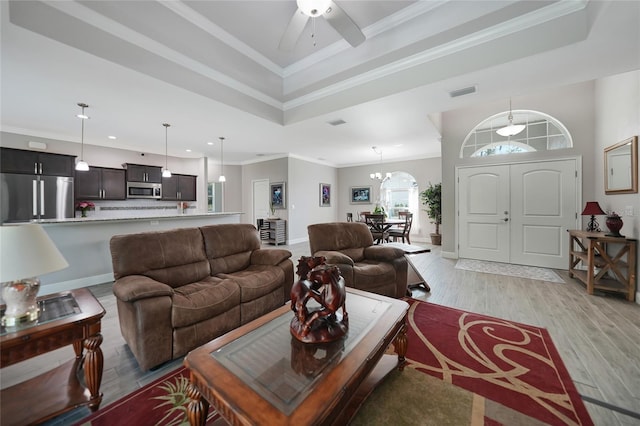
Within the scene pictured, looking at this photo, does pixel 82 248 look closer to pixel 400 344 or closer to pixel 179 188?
pixel 179 188

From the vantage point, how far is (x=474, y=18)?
8.60 feet

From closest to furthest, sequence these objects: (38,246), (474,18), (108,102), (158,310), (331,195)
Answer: (38,246) → (158,310) → (474,18) → (108,102) → (331,195)

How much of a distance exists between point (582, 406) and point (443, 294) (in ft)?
6.00

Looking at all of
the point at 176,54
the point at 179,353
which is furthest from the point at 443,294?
the point at 176,54

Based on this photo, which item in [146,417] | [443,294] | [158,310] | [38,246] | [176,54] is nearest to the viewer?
[38,246]

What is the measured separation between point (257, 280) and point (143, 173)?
19.1ft

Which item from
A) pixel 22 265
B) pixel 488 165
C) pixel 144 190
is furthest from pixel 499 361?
pixel 144 190

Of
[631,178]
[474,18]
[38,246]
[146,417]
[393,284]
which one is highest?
[474,18]

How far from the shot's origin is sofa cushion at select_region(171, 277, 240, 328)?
6.19 feet

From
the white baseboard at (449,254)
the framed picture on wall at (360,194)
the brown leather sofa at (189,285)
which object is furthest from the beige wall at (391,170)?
the brown leather sofa at (189,285)

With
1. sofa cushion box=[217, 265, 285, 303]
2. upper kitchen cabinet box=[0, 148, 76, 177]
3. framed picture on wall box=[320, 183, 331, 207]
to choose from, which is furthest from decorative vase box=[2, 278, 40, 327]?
framed picture on wall box=[320, 183, 331, 207]

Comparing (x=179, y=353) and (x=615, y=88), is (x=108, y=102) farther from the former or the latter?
(x=615, y=88)

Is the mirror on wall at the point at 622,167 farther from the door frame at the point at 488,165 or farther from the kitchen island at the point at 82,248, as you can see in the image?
the kitchen island at the point at 82,248

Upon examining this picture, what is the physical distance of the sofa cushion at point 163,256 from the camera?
213 centimetres
